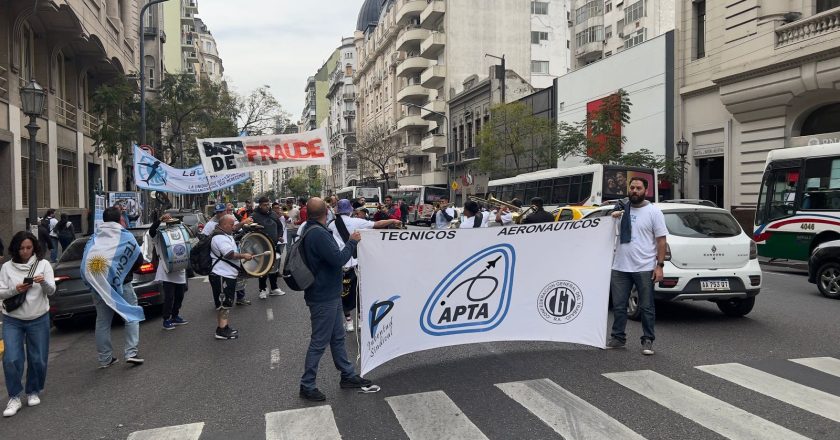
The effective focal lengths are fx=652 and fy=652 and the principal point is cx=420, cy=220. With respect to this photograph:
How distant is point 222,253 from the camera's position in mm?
8867

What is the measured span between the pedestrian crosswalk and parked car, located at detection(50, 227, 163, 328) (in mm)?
5113

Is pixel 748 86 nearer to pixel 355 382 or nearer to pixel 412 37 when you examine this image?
pixel 355 382

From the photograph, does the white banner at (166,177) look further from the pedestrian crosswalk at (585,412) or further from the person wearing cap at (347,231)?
the pedestrian crosswalk at (585,412)

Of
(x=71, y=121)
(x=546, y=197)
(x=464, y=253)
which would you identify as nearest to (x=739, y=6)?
(x=546, y=197)

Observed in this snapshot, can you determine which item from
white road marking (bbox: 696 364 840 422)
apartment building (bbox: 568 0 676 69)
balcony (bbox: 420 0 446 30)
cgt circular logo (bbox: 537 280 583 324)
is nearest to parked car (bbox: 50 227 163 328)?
cgt circular logo (bbox: 537 280 583 324)

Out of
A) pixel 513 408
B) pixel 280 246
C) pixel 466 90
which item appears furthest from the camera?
pixel 466 90

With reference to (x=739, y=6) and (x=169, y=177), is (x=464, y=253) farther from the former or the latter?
(x=739, y=6)

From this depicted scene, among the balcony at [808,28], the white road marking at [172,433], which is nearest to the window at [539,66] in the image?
the balcony at [808,28]

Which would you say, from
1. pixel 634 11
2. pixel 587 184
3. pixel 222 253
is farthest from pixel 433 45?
pixel 222 253

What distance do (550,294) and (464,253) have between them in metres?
1.11

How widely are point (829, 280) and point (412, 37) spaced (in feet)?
177

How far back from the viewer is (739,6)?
23.9m

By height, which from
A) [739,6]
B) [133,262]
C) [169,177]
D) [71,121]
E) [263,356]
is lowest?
[263,356]

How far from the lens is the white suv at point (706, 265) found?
28.2 ft
